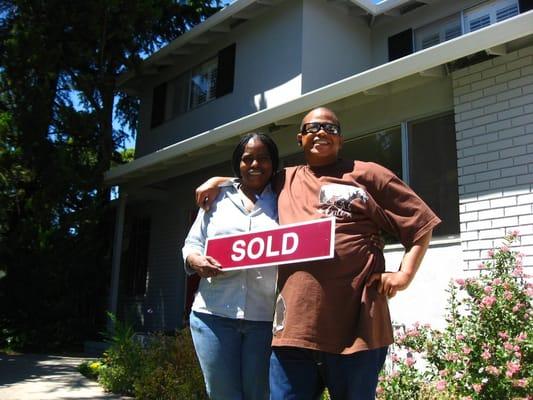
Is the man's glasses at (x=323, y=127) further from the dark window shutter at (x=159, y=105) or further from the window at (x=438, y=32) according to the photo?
the dark window shutter at (x=159, y=105)

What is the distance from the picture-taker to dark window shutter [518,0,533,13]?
7.61 metres

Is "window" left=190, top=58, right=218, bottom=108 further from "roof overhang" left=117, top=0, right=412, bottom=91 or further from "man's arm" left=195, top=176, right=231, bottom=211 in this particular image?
"man's arm" left=195, top=176, right=231, bottom=211

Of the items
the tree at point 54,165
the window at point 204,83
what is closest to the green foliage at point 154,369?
the tree at point 54,165

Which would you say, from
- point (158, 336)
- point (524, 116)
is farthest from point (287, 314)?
point (158, 336)

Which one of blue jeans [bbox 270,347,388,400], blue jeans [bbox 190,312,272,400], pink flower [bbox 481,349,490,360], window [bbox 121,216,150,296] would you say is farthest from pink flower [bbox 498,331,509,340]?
A: window [bbox 121,216,150,296]

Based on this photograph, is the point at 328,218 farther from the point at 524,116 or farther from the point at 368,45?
the point at 368,45

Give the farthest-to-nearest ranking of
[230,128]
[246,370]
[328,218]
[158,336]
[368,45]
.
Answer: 1. [368,45]
2. [230,128]
3. [158,336]
4. [246,370]
5. [328,218]

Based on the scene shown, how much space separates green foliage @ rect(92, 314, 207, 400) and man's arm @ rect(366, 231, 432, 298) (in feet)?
11.5

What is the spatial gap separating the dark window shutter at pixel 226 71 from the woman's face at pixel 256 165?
7.92m

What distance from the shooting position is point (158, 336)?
6324mm

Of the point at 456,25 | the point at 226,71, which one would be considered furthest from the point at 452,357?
the point at 226,71

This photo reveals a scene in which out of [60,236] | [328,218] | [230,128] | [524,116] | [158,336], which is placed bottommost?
[158,336]

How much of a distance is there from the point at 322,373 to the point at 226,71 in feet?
29.4

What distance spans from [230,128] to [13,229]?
196 inches
